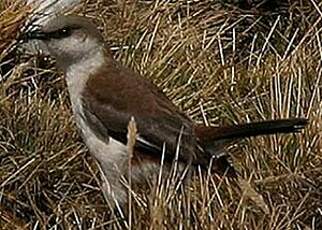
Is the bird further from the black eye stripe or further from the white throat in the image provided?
the black eye stripe

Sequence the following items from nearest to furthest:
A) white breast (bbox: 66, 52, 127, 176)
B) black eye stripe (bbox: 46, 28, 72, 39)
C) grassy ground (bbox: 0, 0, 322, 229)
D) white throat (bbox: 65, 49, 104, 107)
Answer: grassy ground (bbox: 0, 0, 322, 229) → white breast (bbox: 66, 52, 127, 176) → white throat (bbox: 65, 49, 104, 107) → black eye stripe (bbox: 46, 28, 72, 39)

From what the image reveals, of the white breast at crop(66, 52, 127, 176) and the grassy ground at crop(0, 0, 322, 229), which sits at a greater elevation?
the white breast at crop(66, 52, 127, 176)

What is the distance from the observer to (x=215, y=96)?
193 inches

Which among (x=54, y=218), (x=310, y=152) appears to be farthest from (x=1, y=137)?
(x=310, y=152)

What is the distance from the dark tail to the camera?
396 centimetres

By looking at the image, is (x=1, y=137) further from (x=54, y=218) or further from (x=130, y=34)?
(x=130, y=34)

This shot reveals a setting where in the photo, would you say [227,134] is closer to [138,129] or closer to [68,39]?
[138,129]

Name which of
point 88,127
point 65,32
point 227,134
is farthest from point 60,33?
point 227,134

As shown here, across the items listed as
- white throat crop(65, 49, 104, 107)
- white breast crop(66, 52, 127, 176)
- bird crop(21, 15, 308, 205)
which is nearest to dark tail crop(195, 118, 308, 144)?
bird crop(21, 15, 308, 205)

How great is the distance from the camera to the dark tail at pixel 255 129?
3.96 metres

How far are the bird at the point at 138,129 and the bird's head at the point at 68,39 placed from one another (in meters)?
0.03

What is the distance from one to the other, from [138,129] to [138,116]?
0.04 m

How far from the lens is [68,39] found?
4156 mm

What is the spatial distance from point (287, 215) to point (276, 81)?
1017 mm
